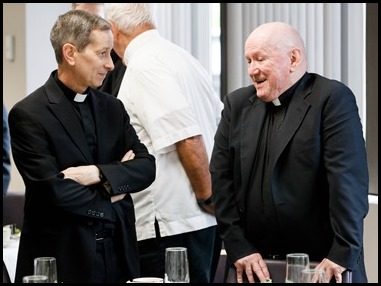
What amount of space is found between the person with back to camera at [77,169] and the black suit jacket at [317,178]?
0.44 metres

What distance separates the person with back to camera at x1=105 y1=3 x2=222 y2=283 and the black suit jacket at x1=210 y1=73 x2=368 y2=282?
0.66m

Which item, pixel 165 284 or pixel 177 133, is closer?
pixel 165 284

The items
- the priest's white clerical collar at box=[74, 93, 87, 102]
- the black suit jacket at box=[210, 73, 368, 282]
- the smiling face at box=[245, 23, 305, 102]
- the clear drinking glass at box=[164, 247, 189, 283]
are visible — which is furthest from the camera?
the priest's white clerical collar at box=[74, 93, 87, 102]

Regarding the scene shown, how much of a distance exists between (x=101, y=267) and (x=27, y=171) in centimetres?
47

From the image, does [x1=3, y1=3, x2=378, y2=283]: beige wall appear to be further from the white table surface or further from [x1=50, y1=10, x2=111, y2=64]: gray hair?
[x1=50, y1=10, x2=111, y2=64]: gray hair

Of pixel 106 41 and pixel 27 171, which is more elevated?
pixel 106 41

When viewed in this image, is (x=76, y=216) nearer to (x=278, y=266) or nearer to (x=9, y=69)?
(x=278, y=266)

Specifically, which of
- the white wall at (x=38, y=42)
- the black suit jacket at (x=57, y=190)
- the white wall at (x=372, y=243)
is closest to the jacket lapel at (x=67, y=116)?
the black suit jacket at (x=57, y=190)

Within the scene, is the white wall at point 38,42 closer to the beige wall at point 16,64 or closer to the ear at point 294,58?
the beige wall at point 16,64

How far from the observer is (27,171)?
3.34 metres

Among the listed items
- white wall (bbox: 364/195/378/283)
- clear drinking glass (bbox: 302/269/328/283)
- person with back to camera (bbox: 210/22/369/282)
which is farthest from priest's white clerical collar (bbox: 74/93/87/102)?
white wall (bbox: 364/195/378/283)

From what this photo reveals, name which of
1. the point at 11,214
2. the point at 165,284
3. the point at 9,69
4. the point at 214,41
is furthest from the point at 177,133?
the point at 9,69

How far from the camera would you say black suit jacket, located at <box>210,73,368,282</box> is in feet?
10.7

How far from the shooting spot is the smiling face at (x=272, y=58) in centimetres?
338
